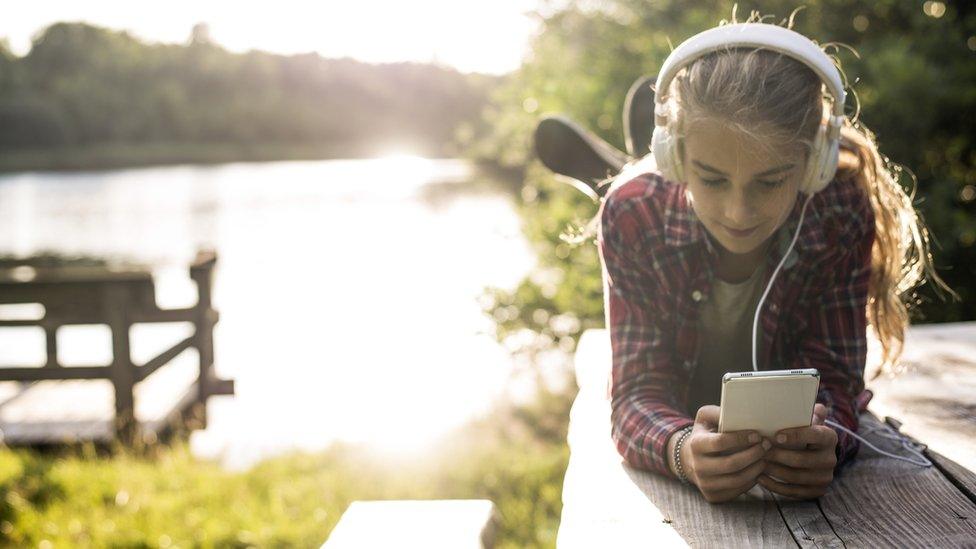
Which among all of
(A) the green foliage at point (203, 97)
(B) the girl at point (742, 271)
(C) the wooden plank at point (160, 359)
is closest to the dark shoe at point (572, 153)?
(B) the girl at point (742, 271)

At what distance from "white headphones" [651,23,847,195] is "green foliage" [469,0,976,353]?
9.37ft

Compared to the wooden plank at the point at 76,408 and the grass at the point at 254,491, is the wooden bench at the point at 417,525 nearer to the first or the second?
the grass at the point at 254,491

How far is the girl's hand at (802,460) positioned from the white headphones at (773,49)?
481 mm

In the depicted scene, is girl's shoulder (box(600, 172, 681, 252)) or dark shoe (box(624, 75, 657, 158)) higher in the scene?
dark shoe (box(624, 75, 657, 158))

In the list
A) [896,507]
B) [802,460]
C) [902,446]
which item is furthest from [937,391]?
[802,460]

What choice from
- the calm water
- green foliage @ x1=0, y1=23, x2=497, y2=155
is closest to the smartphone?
the calm water

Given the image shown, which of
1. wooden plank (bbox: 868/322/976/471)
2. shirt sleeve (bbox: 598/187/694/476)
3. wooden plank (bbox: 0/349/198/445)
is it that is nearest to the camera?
shirt sleeve (bbox: 598/187/694/476)

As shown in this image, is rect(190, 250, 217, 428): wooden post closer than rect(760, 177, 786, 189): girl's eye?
No

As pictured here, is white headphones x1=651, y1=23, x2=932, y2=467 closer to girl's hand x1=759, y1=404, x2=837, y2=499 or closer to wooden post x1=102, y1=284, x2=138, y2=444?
girl's hand x1=759, y1=404, x2=837, y2=499

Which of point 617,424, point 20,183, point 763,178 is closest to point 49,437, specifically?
point 617,424

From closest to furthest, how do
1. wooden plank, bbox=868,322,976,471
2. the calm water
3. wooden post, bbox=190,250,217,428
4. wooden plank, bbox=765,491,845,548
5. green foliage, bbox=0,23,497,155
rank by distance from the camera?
wooden plank, bbox=765,491,845,548 → wooden plank, bbox=868,322,976,471 → wooden post, bbox=190,250,217,428 → the calm water → green foliage, bbox=0,23,497,155

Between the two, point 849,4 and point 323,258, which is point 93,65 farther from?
point 849,4

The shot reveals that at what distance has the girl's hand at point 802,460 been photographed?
144 centimetres

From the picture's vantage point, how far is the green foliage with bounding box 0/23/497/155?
4375cm
